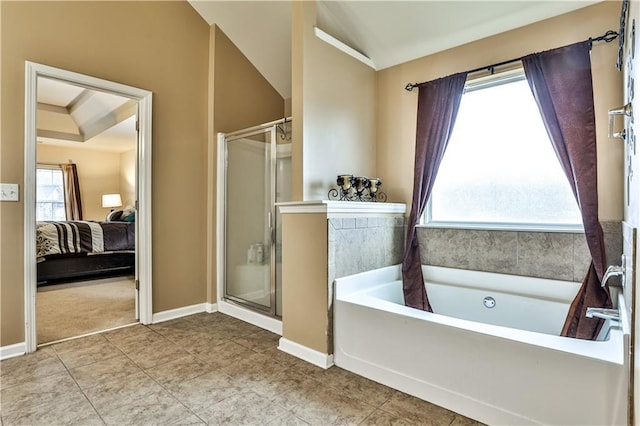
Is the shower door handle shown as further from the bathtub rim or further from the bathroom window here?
the bathroom window

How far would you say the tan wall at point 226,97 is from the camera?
3.35 meters

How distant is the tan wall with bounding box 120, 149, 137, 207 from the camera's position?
7801 millimetres

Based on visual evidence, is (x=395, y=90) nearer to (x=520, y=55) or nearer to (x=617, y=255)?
(x=520, y=55)

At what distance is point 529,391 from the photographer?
1.47m

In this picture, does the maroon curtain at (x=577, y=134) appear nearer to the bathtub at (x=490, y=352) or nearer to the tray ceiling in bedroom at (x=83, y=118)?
the bathtub at (x=490, y=352)

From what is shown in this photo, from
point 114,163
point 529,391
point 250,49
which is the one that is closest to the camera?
point 529,391

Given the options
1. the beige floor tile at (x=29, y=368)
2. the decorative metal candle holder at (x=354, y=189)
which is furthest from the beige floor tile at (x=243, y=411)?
the decorative metal candle holder at (x=354, y=189)

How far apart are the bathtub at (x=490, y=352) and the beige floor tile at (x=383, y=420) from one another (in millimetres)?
234

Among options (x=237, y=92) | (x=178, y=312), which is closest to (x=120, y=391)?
(x=178, y=312)

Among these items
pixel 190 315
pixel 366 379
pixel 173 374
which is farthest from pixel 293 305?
pixel 190 315

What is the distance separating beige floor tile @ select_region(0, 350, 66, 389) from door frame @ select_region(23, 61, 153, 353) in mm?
118

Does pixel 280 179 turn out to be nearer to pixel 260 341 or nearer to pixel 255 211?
pixel 255 211

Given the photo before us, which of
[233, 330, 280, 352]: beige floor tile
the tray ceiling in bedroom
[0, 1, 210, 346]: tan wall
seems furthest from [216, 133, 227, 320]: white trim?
the tray ceiling in bedroom

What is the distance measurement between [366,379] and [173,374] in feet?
3.85
